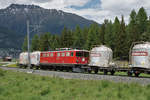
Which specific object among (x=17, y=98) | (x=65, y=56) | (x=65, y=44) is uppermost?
(x=65, y=44)

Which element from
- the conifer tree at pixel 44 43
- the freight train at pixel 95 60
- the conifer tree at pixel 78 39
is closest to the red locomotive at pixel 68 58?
the freight train at pixel 95 60

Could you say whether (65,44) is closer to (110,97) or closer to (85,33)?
(85,33)

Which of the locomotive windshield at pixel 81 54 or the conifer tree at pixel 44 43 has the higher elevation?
the conifer tree at pixel 44 43

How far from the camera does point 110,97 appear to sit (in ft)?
32.4

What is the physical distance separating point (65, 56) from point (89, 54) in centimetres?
458

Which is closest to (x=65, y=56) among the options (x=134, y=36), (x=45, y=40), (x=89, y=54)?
(x=89, y=54)

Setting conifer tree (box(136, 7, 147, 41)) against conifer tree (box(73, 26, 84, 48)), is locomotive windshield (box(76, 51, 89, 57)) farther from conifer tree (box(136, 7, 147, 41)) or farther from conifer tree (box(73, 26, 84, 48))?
conifer tree (box(73, 26, 84, 48))

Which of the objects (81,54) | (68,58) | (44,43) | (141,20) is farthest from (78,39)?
(81,54)

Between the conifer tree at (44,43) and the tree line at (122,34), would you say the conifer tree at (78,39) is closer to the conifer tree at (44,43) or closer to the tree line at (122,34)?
the tree line at (122,34)

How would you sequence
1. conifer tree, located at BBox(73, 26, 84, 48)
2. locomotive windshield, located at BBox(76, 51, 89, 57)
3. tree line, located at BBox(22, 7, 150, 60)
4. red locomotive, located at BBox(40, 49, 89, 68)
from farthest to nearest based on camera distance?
conifer tree, located at BBox(73, 26, 84, 48)
tree line, located at BBox(22, 7, 150, 60)
locomotive windshield, located at BBox(76, 51, 89, 57)
red locomotive, located at BBox(40, 49, 89, 68)

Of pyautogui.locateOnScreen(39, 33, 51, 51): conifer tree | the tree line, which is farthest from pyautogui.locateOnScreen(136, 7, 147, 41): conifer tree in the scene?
pyautogui.locateOnScreen(39, 33, 51, 51): conifer tree

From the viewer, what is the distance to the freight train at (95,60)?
23281 millimetres

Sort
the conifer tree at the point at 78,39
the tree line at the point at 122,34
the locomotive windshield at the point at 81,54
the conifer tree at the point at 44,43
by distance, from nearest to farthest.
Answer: the locomotive windshield at the point at 81,54
the tree line at the point at 122,34
the conifer tree at the point at 78,39
the conifer tree at the point at 44,43

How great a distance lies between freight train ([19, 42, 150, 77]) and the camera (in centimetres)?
2328
